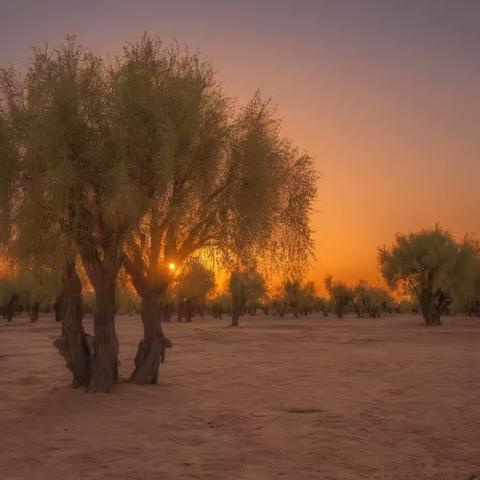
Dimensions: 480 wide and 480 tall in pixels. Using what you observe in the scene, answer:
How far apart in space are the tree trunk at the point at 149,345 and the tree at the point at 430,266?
46096 millimetres

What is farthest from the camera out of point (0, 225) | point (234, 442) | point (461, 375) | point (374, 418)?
point (461, 375)

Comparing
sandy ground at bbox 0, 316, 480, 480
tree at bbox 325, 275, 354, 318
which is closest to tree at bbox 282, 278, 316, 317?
tree at bbox 325, 275, 354, 318

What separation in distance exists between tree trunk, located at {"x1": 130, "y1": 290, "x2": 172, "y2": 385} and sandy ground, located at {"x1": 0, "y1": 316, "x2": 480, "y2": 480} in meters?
0.59

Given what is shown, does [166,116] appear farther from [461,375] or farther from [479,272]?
[479,272]

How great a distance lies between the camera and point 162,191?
1599 centimetres

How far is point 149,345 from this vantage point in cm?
1752

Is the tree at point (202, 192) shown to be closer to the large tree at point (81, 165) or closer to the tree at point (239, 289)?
the large tree at point (81, 165)

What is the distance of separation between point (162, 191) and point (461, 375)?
11503mm

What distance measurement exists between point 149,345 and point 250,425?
6139 mm

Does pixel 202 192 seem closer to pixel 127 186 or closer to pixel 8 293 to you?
pixel 127 186

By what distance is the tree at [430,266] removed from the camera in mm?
59125

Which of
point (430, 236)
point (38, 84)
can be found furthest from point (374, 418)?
point (430, 236)

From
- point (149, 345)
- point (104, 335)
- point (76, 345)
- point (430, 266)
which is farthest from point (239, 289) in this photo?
point (104, 335)

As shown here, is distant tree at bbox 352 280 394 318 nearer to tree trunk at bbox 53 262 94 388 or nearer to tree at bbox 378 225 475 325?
tree at bbox 378 225 475 325
